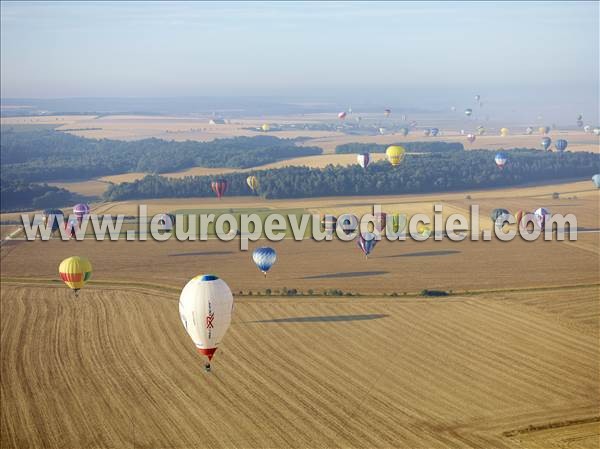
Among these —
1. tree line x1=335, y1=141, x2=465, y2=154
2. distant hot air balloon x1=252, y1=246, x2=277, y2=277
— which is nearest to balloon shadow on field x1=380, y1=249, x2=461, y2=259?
distant hot air balloon x1=252, y1=246, x2=277, y2=277

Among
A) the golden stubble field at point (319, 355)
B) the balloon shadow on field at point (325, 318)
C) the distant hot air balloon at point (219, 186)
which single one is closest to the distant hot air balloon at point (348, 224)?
the golden stubble field at point (319, 355)

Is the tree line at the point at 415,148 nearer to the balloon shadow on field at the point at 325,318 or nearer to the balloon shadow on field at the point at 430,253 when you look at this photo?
the balloon shadow on field at the point at 430,253

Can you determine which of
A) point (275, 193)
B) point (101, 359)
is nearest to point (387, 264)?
point (101, 359)

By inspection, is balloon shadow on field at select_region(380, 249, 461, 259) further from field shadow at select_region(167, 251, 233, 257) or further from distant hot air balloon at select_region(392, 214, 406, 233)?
field shadow at select_region(167, 251, 233, 257)

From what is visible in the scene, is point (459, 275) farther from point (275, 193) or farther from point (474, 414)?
point (275, 193)

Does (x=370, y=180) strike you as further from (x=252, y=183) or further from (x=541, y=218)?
(x=541, y=218)

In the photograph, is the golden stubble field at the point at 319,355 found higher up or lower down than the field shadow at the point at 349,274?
lower down

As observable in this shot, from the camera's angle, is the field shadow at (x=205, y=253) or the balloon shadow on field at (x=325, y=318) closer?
the balloon shadow on field at (x=325, y=318)
